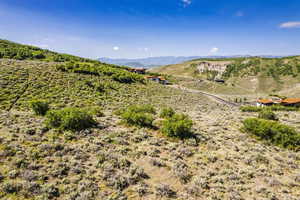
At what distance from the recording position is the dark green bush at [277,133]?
1152 cm

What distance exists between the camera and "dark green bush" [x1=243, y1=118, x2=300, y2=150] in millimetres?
11516

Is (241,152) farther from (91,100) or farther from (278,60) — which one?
(278,60)

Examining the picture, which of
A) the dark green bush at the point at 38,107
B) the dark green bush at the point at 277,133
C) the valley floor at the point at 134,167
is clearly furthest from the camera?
the dark green bush at the point at 38,107

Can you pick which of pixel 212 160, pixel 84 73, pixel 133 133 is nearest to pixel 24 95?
pixel 84 73

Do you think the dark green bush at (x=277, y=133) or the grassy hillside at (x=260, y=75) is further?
the grassy hillside at (x=260, y=75)

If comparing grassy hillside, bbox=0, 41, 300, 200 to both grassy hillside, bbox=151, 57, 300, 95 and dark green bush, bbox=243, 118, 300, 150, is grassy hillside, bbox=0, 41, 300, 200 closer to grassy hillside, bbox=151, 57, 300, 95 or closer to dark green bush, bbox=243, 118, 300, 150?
dark green bush, bbox=243, 118, 300, 150

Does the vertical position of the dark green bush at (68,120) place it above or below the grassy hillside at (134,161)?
above

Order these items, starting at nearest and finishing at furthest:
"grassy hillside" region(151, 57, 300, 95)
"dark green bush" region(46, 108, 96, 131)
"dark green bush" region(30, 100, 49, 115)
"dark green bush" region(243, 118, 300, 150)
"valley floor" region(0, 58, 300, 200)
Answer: "valley floor" region(0, 58, 300, 200)
"dark green bush" region(46, 108, 96, 131)
"dark green bush" region(243, 118, 300, 150)
"dark green bush" region(30, 100, 49, 115)
"grassy hillside" region(151, 57, 300, 95)

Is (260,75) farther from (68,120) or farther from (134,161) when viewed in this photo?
(68,120)

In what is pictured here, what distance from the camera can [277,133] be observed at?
12.2 meters

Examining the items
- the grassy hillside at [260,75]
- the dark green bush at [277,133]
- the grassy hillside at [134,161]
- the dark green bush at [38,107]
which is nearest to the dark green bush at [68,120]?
the grassy hillside at [134,161]

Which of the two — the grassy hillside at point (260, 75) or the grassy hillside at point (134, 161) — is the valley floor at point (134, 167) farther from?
the grassy hillside at point (260, 75)

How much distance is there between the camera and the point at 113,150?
873 centimetres

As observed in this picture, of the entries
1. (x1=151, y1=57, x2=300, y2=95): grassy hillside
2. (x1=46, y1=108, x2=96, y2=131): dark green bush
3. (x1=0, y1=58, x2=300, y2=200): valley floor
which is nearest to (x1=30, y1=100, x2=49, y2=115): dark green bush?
(x1=0, y1=58, x2=300, y2=200): valley floor
